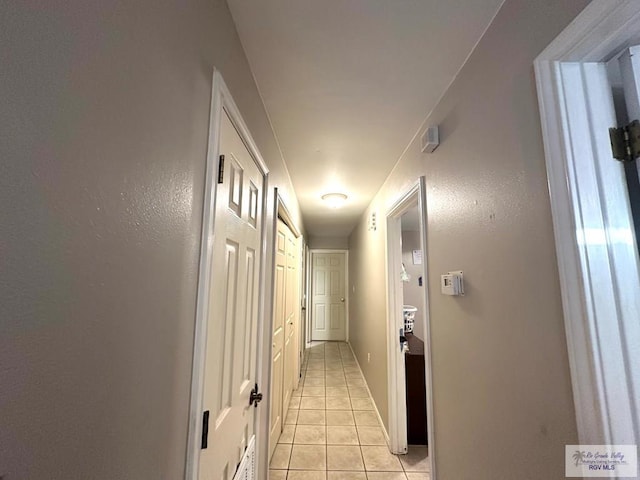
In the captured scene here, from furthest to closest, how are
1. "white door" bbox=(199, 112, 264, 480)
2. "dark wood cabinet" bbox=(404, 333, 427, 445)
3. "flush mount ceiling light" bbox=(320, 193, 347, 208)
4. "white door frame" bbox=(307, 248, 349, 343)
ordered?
"white door frame" bbox=(307, 248, 349, 343) < "flush mount ceiling light" bbox=(320, 193, 347, 208) < "dark wood cabinet" bbox=(404, 333, 427, 445) < "white door" bbox=(199, 112, 264, 480)

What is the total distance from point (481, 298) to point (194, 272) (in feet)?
3.37

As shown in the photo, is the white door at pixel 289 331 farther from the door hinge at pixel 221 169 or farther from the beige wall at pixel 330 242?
the beige wall at pixel 330 242

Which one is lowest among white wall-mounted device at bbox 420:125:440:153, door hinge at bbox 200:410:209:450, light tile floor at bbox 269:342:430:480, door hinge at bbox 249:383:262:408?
light tile floor at bbox 269:342:430:480

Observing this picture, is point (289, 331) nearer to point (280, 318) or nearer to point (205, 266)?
point (280, 318)

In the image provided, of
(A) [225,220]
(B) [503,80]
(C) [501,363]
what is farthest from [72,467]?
(B) [503,80]

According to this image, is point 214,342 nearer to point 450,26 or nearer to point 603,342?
point 603,342

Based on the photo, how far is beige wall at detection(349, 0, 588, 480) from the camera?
0.77 metres

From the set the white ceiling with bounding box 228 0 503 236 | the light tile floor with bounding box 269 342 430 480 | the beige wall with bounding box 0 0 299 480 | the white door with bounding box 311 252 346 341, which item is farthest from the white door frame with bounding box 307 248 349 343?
the beige wall with bounding box 0 0 299 480

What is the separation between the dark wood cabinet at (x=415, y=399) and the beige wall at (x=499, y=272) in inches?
37.4

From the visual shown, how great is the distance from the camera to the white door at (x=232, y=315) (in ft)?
2.89

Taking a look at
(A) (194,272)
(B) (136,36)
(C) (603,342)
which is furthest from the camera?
(A) (194,272)

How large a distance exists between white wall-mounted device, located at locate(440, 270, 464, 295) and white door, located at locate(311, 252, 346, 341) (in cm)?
482

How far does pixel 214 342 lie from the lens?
2.96 ft

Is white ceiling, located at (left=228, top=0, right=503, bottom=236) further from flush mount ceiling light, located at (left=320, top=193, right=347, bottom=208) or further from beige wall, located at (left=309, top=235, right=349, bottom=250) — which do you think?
beige wall, located at (left=309, top=235, right=349, bottom=250)
